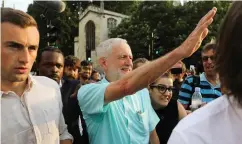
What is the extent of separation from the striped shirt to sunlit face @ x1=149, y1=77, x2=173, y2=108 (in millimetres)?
563

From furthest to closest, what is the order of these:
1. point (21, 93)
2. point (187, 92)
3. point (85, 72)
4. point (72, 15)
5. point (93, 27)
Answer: point (72, 15), point (93, 27), point (85, 72), point (187, 92), point (21, 93)

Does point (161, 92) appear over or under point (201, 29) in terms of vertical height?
under

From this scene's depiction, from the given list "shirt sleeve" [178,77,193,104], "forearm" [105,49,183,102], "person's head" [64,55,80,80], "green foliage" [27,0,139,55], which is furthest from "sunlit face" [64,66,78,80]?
"green foliage" [27,0,139,55]

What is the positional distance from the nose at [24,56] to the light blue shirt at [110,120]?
0.55m

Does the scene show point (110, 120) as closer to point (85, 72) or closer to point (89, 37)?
point (85, 72)

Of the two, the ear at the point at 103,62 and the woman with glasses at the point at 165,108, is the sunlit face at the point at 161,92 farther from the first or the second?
the ear at the point at 103,62

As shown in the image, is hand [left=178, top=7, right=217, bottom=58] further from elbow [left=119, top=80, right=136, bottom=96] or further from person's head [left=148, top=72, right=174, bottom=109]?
person's head [left=148, top=72, right=174, bottom=109]

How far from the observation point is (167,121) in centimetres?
303

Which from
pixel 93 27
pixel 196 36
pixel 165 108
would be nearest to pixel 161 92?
pixel 165 108

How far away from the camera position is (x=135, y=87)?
80.1 inches

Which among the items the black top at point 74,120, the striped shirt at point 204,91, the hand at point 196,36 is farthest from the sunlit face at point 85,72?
the hand at point 196,36

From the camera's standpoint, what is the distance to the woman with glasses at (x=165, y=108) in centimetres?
300

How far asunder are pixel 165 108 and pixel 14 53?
66.7 inches

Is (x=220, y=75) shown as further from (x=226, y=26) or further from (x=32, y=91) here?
(x=32, y=91)
